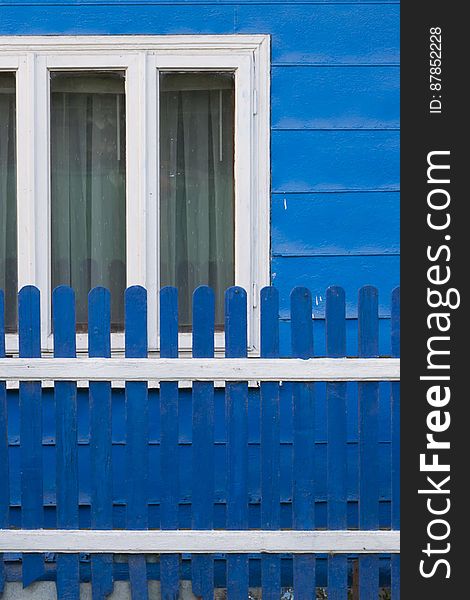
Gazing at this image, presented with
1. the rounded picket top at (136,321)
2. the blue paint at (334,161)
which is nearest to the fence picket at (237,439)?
the rounded picket top at (136,321)

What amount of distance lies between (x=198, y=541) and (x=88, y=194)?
194 centimetres

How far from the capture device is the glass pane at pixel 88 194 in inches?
192

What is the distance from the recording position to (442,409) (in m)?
3.85

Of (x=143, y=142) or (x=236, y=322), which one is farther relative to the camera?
(x=143, y=142)

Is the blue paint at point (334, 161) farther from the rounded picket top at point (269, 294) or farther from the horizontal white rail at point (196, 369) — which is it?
the horizontal white rail at point (196, 369)

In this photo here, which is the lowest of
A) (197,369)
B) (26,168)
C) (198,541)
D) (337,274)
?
(198,541)

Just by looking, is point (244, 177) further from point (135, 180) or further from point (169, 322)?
point (169, 322)

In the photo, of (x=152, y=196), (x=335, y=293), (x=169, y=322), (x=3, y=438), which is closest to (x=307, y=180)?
(x=152, y=196)

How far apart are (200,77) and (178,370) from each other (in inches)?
67.9

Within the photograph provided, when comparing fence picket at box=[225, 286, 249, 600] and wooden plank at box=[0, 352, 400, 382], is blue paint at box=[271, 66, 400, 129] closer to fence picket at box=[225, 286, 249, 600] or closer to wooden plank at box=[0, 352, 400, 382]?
fence picket at box=[225, 286, 249, 600]

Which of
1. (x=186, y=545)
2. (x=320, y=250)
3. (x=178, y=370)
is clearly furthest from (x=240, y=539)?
(x=320, y=250)

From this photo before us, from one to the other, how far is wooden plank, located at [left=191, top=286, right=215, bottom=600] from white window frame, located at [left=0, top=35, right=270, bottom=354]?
2.75 feet

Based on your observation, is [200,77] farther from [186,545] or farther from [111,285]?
[186,545]

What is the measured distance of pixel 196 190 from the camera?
491cm
